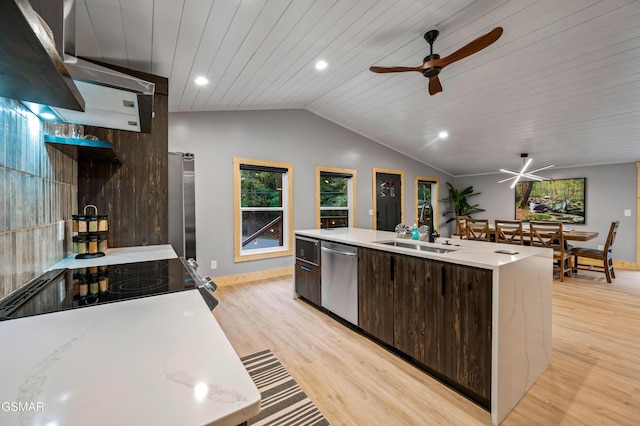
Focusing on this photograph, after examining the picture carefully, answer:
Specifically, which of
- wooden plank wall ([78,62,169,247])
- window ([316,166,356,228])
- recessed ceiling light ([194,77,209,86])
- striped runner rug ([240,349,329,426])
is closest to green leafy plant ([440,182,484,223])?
window ([316,166,356,228])

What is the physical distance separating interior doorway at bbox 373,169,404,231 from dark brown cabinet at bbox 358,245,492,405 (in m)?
3.76

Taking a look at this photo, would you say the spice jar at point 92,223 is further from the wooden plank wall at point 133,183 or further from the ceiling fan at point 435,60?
the ceiling fan at point 435,60

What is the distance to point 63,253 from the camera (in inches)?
63.4

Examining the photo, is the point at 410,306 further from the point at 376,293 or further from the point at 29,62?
the point at 29,62

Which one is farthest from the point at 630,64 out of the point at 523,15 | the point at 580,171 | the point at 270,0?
the point at 580,171

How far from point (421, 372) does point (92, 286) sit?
2.10m

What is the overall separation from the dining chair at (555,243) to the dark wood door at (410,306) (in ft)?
12.4

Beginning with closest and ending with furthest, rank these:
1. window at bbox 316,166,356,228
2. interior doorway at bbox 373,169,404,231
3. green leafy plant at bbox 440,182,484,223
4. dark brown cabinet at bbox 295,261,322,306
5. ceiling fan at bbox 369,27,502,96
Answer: ceiling fan at bbox 369,27,502,96 < dark brown cabinet at bbox 295,261,322,306 < window at bbox 316,166,356,228 < interior doorway at bbox 373,169,404,231 < green leafy plant at bbox 440,182,484,223

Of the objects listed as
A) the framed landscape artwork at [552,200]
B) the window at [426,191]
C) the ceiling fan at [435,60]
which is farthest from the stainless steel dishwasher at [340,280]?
the framed landscape artwork at [552,200]

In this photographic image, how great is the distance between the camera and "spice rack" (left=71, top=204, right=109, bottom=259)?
166cm

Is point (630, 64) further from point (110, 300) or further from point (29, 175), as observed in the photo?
point (29, 175)

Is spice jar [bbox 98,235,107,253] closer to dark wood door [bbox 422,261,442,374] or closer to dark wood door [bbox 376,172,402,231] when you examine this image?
dark wood door [bbox 422,261,442,374]

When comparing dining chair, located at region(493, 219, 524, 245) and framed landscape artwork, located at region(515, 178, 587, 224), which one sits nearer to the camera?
dining chair, located at region(493, 219, 524, 245)

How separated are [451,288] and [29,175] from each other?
7.53 feet
